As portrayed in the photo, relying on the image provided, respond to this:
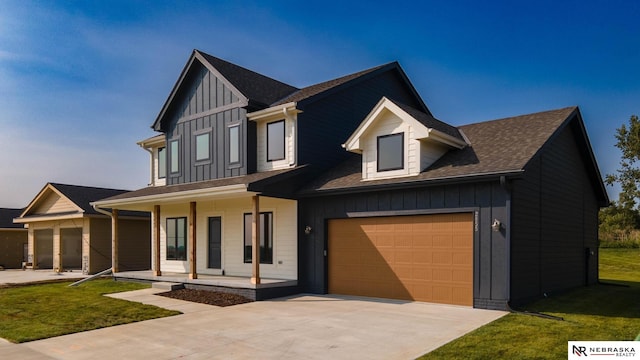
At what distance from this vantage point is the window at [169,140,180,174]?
18136mm

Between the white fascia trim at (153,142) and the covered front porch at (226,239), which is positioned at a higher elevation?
the white fascia trim at (153,142)

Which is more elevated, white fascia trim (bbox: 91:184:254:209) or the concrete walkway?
white fascia trim (bbox: 91:184:254:209)

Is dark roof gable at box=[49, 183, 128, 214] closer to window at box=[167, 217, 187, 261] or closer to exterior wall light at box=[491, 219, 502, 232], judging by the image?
window at box=[167, 217, 187, 261]

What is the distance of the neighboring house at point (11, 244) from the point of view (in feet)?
94.0

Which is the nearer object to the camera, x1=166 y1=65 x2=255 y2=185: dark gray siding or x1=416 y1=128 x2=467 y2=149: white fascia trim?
x1=416 y1=128 x2=467 y2=149: white fascia trim

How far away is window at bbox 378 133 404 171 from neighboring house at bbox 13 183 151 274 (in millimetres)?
14179

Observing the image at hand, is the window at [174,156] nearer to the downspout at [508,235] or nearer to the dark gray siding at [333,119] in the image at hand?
the dark gray siding at [333,119]

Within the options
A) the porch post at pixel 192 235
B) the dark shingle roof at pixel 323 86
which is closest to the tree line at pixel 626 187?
the dark shingle roof at pixel 323 86

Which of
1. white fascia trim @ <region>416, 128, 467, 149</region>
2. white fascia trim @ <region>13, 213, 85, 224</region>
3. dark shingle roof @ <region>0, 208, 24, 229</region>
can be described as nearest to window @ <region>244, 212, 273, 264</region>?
white fascia trim @ <region>416, 128, 467, 149</region>

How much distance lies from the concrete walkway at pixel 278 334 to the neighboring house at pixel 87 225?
1215cm

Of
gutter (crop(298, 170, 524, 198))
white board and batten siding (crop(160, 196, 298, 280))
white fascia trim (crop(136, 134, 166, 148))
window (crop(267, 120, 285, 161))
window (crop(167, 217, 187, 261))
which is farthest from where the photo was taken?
white fascia trim (crop(136, 134, 166, 148))

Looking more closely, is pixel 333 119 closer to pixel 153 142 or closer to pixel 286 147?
pixel 286 147

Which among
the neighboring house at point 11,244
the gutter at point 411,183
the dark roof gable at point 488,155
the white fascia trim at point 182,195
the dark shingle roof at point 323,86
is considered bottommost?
the neighboring house at point 11,244

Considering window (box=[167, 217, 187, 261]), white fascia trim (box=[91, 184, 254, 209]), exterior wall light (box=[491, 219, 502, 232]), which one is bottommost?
window (box=[167, 217, 187, 261])
